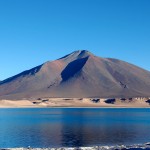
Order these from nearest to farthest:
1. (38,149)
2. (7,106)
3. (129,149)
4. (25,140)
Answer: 1. (129,149)
2. (38,149)
3. (25,140)
4. (7,106)

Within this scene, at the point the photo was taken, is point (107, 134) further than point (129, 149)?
Yes

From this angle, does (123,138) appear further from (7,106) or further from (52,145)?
(7,106)

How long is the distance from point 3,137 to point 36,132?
678cm

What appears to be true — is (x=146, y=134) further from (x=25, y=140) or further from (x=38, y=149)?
(x=38, y=149)

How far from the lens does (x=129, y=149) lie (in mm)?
36562

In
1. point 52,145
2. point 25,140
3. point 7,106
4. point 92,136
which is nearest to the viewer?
point 52,145

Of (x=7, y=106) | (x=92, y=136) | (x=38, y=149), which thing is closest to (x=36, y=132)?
(x=92, y=136)

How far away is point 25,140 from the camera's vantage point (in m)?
47.5

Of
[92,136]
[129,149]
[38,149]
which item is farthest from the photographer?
[92,136]

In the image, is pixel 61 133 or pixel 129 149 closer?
pixel 129 149

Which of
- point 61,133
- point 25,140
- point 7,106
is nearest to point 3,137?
point 25,140

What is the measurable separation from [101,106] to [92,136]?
147879mm

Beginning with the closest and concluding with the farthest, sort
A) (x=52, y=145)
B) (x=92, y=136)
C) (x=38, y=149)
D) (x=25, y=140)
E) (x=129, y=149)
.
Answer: (x=129, y=149), (x=38, y=149), (x=52, y=145), (x=25, y=140), (x=92, y=136)

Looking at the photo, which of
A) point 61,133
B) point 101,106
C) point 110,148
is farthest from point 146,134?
point 101,106
